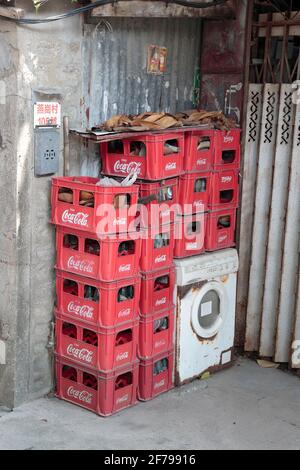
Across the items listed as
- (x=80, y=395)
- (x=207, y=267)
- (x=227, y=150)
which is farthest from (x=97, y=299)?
(x=227, y=150)

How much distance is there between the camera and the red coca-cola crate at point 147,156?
5598mm

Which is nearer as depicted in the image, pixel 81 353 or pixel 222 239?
pixel 81 353

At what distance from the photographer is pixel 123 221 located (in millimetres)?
5363

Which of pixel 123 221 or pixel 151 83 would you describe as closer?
pixel 123 221

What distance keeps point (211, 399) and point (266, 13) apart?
147 inches

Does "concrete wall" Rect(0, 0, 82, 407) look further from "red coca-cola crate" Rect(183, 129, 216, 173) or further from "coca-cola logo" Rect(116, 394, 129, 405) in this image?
"red coca-cola crate" Rect(183, 129, 216, 173)

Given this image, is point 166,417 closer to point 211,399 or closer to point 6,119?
point 211,399

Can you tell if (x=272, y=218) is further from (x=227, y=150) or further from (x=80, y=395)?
(x=80, y=395)

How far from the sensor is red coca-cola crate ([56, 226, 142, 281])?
17.4 ft

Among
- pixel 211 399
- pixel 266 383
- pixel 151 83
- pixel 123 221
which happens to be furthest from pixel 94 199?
pixel 266 383

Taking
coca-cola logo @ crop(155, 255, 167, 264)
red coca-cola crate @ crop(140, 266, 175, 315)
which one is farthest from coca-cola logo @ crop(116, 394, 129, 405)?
coca-cola logo @ crop(155, 255, 167, 264)

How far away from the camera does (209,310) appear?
21.0 feet

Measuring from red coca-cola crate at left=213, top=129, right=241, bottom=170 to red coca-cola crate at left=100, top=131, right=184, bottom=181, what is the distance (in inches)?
19.0

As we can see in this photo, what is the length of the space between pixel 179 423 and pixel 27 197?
89.0 inches
